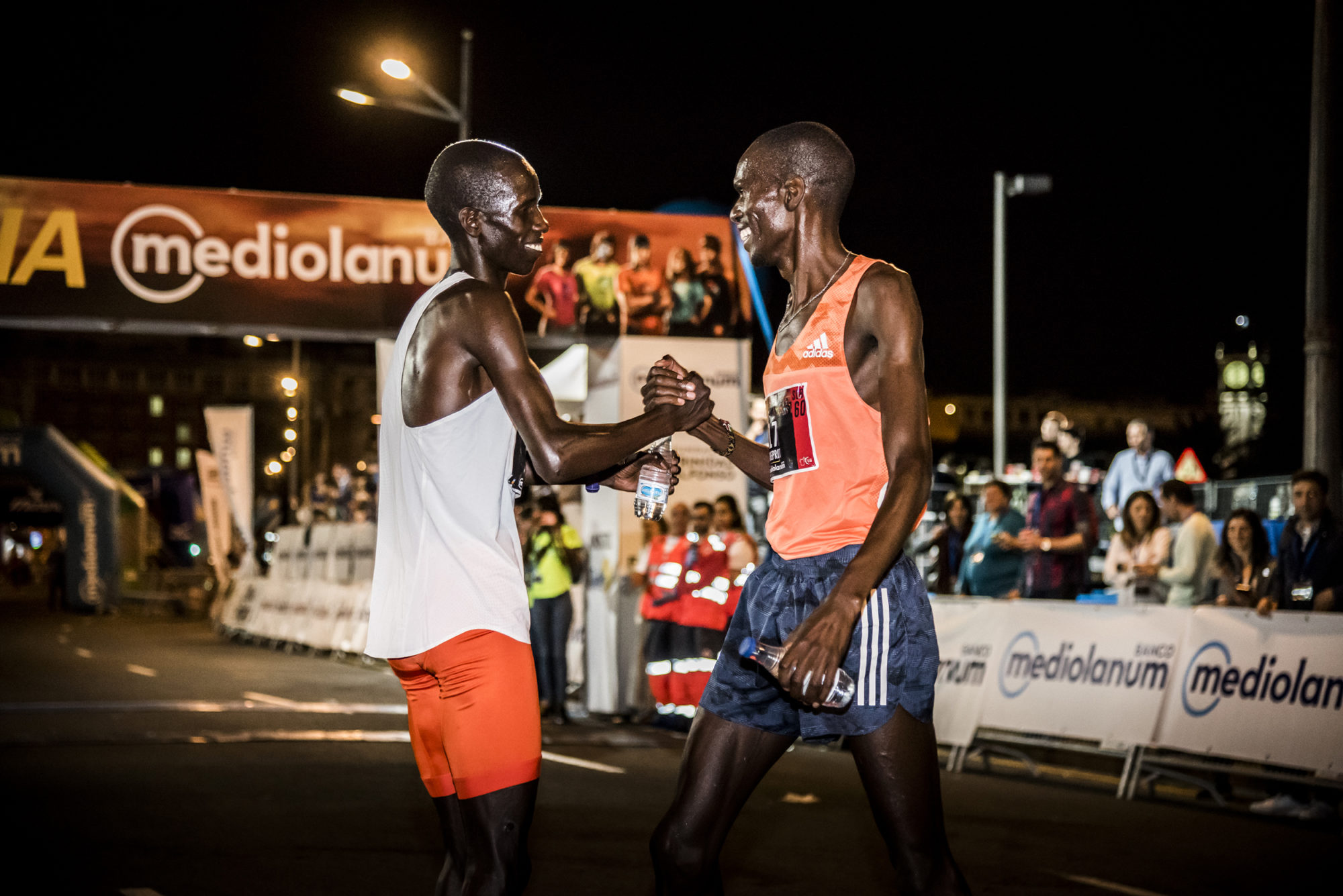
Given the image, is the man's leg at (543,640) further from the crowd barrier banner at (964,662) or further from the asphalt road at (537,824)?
the crowd barrier banner at (964,662)

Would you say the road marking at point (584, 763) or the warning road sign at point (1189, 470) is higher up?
A: the warning road sign at point (1189, 470)

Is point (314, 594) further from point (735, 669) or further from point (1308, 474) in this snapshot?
point (735, 669)

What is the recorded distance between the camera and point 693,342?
1272cm

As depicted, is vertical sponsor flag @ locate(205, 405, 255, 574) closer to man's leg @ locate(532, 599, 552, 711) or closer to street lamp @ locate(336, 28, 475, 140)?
street lamp @ locate(336, 28, 475, 140)

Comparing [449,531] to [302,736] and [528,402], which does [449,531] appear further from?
[302,736]

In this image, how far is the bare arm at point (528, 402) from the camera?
11.1 feet

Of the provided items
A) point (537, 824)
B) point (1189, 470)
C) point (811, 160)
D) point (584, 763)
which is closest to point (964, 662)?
point (584, 763)

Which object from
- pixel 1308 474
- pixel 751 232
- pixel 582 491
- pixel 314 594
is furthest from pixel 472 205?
pixel 314 594

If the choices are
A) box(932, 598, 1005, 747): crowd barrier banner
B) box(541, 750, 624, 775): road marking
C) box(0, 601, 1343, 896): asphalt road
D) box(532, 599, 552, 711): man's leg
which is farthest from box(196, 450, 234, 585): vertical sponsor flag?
box(932, 598, 1005, 747): crowd barrier banner

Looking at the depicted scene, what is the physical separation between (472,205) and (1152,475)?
10.2 meters

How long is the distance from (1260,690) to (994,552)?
315 cm

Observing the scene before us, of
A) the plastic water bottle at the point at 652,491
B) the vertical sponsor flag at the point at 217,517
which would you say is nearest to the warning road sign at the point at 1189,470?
the plastic water bottle at the point at 652,491

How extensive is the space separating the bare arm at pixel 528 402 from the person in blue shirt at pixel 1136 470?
9.90 m

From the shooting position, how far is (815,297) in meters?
3.59
